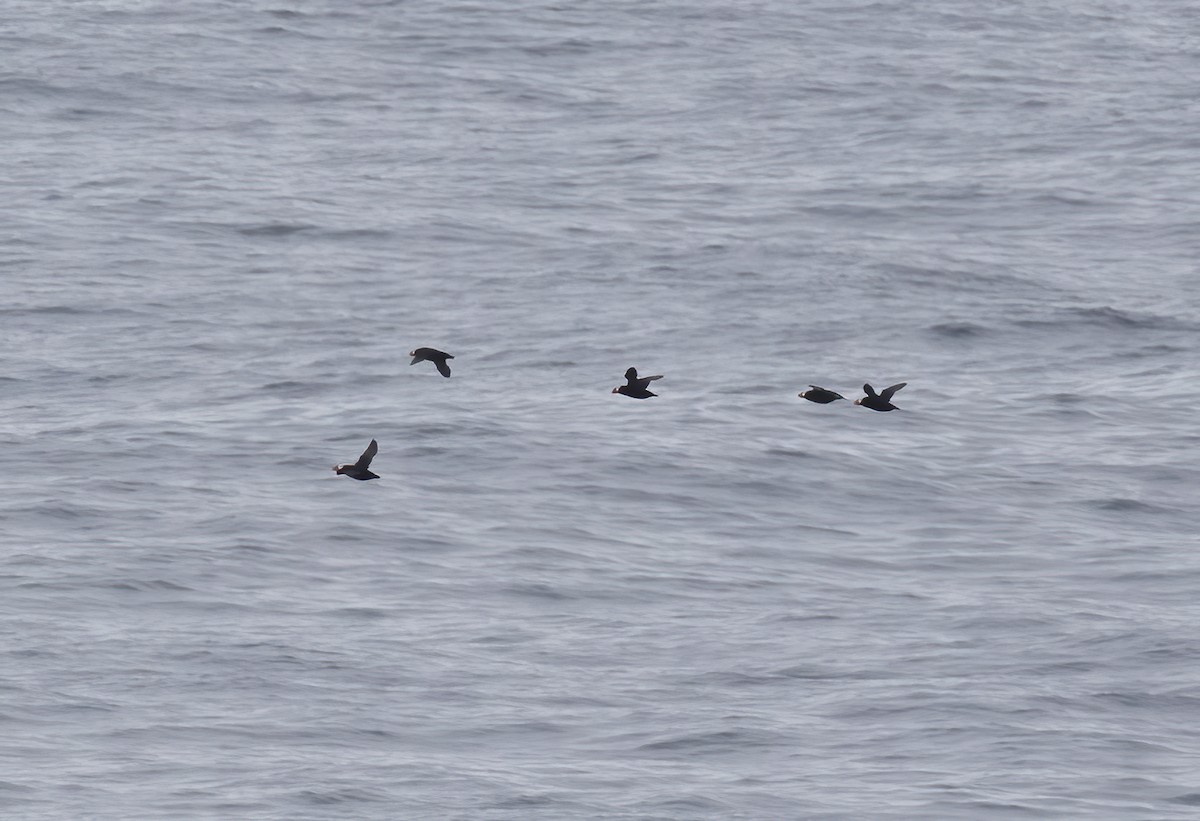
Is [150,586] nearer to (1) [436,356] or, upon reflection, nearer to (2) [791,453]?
(1) [436,356]

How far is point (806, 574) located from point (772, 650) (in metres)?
2.00

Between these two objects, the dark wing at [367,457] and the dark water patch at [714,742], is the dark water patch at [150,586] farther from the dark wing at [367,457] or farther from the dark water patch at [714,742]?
the dark water patch at [714,742]

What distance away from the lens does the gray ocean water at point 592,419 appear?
2592cm

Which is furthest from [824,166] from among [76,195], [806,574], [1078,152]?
[806,574]

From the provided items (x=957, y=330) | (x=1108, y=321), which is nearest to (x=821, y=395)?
(x=957, y=330)

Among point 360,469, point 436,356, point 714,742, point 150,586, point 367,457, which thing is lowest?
point 714,742

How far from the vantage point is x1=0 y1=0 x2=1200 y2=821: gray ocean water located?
2592cm

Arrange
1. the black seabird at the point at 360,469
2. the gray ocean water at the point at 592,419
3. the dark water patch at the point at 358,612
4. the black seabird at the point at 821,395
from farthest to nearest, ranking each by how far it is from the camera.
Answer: the dark water patch at the point at 358,612 < the gray ocean water at the point at 592,419 < the black seabird at the point at 821,395 < the black seabird at the point at 360,469

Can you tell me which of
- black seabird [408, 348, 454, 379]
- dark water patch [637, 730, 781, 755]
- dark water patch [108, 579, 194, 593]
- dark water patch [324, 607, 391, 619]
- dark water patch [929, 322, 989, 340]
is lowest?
dark water patch [637, 730, 781, 755]

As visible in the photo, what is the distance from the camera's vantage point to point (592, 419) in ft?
113

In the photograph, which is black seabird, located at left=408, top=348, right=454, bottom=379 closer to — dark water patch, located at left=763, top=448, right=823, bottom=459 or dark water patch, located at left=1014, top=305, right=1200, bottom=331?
dark water patch, located at left=763, top=448, right=823, bottom=459

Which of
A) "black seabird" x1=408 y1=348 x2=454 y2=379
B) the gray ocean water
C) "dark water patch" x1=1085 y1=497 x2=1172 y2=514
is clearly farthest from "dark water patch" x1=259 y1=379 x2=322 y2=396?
"black seabird" x1=408 y1=348 x2=454 y2=379

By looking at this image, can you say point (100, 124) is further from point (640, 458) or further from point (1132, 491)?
point (1132, 491)

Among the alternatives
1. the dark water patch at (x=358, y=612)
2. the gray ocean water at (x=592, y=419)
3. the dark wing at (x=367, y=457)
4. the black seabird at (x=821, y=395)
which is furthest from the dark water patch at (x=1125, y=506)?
the dark wing at (x=367, y=457)
